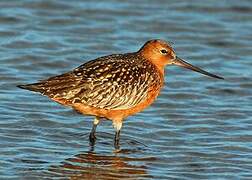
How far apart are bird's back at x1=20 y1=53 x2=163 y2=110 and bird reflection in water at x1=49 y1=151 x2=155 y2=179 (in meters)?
0.67

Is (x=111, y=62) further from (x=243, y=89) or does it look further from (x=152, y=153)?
(x=243, y=89)

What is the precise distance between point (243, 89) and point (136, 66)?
3.07 meters

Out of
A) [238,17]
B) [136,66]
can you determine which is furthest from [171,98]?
[238,17]

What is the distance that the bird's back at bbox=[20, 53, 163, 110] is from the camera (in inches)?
445

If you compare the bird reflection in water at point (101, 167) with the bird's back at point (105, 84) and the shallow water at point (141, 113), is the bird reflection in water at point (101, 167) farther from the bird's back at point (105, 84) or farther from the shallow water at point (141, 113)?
the bird's back at point (105, 84)

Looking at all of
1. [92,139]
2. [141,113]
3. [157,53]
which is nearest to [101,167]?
[92,139]

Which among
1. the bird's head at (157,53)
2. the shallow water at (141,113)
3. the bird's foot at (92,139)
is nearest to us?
the shallow water at (141,113)

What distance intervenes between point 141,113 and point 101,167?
2.37 m

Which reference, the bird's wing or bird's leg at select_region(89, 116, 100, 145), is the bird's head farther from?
bird's leg at select_region(89, 116, 100, 145)

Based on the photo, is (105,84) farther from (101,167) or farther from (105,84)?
(101,167)

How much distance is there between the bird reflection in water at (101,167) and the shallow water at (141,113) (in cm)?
1

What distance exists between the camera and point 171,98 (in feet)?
45.5

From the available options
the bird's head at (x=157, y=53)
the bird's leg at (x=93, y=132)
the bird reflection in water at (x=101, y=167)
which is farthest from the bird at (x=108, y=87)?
the bird reflection in water at (x=101, y=167)

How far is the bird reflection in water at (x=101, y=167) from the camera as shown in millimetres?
10539
